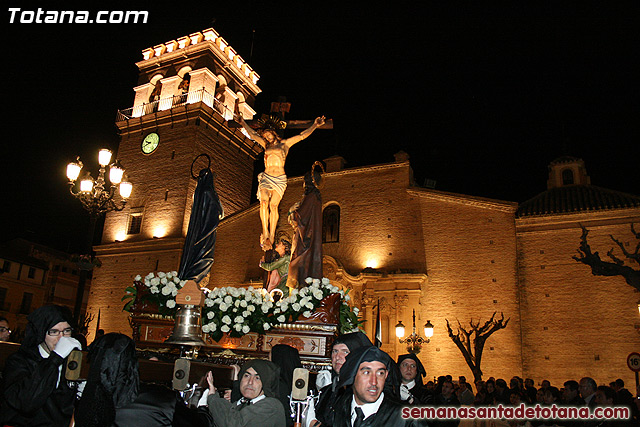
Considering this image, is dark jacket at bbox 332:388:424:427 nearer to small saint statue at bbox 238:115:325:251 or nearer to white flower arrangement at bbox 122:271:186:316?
white flower arrangement at bbox 122:271:186:316

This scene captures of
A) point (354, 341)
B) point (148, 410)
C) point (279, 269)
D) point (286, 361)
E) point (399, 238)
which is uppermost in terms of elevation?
point (399, 238)

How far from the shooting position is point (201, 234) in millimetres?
9328

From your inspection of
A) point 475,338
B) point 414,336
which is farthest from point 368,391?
point 414,336

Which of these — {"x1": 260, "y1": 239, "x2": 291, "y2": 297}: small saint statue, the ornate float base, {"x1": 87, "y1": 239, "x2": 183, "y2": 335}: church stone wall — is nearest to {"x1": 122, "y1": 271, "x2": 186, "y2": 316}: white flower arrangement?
the ornate float base

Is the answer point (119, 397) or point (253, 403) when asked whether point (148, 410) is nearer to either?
point (119, 397)

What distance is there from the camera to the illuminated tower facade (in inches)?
1030

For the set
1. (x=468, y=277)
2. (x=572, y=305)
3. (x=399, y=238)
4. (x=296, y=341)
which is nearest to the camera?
(x=296, y=341)

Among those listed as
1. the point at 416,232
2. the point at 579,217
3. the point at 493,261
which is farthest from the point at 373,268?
the point at 579,217

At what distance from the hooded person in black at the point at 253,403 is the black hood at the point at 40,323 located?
1.34 metres

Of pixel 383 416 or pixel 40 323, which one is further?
pixel 40 323

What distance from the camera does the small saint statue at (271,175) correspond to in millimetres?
10250

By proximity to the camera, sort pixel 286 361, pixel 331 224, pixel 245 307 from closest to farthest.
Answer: pixel 286 361 < pixel 245 307 < pixel 331 224

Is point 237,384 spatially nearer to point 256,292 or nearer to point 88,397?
point 88,397

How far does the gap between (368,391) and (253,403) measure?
1076 millimetres
